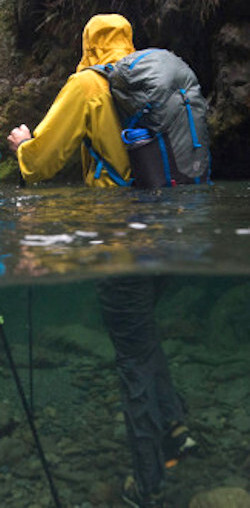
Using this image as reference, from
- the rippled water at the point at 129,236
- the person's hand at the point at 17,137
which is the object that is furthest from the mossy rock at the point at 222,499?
the person's hand at the point at 17,137

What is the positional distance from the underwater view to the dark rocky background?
68.8 inches

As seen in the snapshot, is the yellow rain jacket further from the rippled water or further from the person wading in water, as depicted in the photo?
the rippled water

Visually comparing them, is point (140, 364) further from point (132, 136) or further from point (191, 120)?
point (191, 120)

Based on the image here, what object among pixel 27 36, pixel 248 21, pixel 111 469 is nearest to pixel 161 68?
pixel 111 469

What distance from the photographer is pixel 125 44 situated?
4.20 metres

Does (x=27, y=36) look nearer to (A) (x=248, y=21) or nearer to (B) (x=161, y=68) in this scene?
(A) (x=248, y=21)

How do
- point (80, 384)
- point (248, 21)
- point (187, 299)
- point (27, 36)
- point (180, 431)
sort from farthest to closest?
point (27, 36)
point (248, 21)
point (187, 299)
point (80, 384)
point (180, 431)

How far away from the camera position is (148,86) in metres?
3.74

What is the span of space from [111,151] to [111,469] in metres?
2.06

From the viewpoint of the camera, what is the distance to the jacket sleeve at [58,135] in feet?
12.0

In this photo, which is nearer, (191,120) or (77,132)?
(77,132)

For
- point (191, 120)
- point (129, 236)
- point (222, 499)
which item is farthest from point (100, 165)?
point (222, 499)

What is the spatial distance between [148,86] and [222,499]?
8.57 ft

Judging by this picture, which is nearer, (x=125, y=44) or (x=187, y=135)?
(x=187, y=135)
